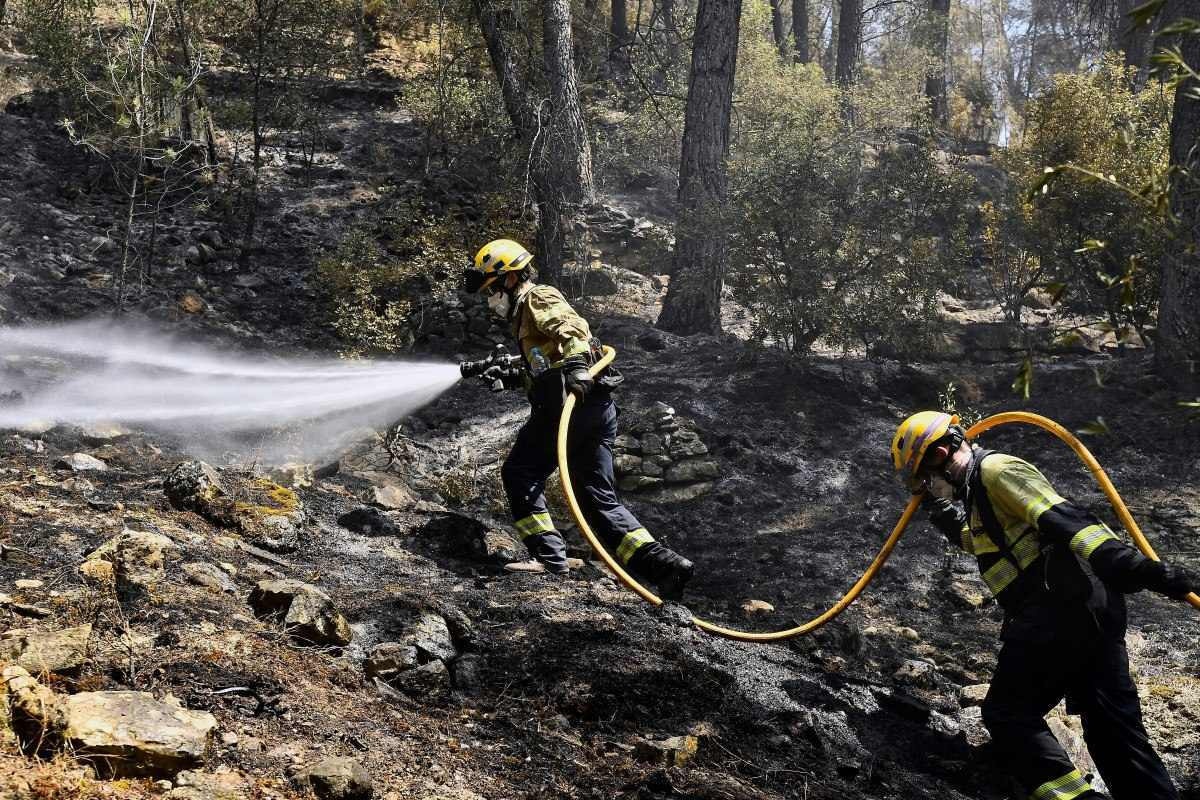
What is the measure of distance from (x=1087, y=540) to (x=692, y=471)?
5.03 metres

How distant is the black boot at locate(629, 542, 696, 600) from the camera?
5441mm

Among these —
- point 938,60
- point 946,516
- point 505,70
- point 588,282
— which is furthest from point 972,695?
point 938,60

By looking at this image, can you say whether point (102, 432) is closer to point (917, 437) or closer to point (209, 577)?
point (209, 577)

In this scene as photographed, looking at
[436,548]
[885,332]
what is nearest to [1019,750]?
[436,548]

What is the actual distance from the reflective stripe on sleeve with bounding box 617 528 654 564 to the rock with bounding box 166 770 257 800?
275cm

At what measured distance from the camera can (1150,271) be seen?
9930mm

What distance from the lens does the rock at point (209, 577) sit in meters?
4.43

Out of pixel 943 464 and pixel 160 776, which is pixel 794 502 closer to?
pixel 943 464

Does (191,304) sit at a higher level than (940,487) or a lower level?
higher

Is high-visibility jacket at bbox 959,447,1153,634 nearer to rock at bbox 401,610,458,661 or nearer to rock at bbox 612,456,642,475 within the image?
rock at bbox 401,610,458,661

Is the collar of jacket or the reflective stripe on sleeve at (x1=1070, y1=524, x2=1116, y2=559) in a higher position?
the collar of jacket

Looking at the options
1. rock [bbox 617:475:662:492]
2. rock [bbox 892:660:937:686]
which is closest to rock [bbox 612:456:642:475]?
rock [bbox 617:475:662:492]

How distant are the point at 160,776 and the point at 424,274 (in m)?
8.05

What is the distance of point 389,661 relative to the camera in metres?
4.29
